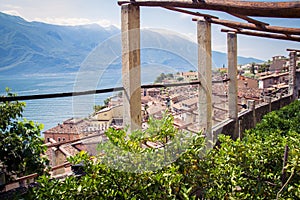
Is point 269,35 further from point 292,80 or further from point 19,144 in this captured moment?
point 292,80

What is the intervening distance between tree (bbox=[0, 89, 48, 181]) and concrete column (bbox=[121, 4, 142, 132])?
62cm

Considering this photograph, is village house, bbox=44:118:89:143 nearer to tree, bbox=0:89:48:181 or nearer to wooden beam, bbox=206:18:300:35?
tree, bbox=0:89:48:181

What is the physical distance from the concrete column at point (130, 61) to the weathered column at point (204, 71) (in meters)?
1.11

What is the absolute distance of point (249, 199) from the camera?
1893 mm

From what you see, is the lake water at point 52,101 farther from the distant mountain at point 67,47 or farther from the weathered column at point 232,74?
the weathered column at point 232,74

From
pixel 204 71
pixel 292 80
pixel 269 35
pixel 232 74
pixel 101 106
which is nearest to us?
pixel 101 106

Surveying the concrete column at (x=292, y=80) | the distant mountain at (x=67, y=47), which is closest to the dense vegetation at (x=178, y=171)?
the distant mountain at (x=67, y=47)

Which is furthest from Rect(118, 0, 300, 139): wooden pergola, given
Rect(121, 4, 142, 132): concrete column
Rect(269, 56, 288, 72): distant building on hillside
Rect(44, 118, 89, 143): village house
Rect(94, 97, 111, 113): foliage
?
Rect(269, 56, 288, 72): distant building on hillside

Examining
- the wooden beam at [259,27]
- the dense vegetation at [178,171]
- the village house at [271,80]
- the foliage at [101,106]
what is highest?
the wooden beam at [259,27]

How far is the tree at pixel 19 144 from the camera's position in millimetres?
1735

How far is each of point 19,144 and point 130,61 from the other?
930 millimetres

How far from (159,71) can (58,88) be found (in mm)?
812

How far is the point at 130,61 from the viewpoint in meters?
2.09

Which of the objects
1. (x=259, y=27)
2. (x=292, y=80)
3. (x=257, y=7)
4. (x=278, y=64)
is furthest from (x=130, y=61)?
(x=278, y=64)
